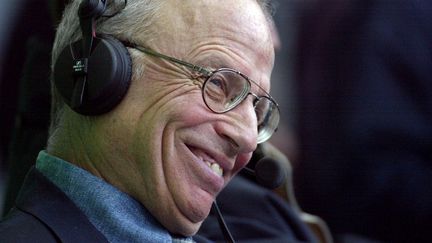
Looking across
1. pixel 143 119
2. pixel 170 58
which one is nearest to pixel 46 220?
pixel 143 119

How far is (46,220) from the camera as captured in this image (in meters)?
1.42

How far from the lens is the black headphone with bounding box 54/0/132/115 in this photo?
142 cm

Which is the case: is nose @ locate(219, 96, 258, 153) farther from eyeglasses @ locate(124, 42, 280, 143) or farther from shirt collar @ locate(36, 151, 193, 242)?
shirt collar @ locate(36, 151, 193, 242)

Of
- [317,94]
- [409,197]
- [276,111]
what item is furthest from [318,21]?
[276,111]

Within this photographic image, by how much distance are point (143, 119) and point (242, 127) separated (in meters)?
0.17

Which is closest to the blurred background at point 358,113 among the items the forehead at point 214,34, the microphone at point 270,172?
the microphone at point 270,172

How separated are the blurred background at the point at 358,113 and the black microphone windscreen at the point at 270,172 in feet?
2.03

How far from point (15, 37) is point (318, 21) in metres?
0.79

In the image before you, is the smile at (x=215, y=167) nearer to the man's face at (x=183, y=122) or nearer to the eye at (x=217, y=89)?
the man's face at (x=183, y=122)

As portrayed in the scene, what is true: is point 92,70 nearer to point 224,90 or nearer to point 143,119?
point 143,119

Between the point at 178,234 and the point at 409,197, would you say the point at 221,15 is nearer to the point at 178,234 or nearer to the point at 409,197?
the point at 178,234

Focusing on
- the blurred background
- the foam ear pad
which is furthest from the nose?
the blurred background

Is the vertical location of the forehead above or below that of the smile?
above

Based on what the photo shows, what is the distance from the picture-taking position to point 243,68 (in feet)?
5.03
